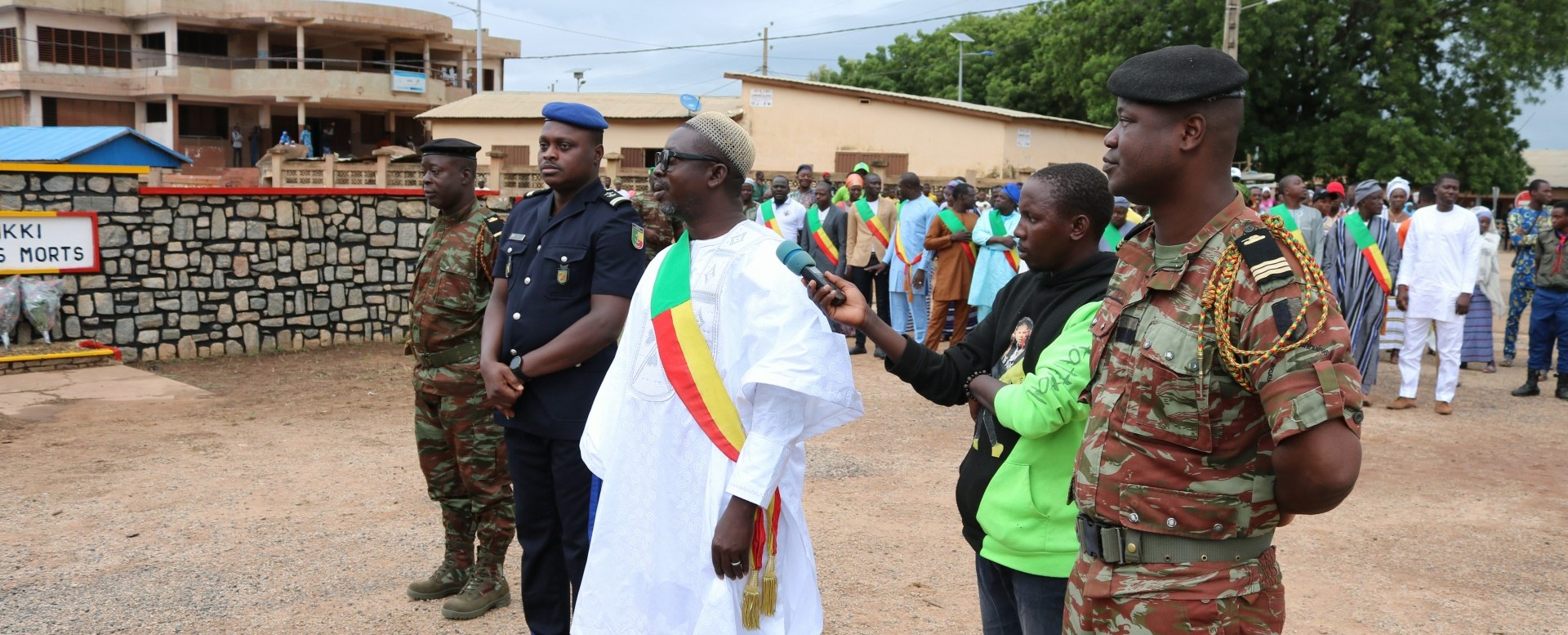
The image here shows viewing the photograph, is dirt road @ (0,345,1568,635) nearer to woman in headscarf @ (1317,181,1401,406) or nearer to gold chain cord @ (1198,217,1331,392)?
woman in headscarf @ (1317,181,1401,406)

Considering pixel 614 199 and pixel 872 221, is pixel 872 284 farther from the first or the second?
pixel 614 199

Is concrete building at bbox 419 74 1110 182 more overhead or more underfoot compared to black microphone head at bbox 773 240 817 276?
more overhead

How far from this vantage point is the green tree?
2706 centimetres

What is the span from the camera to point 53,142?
10.7m

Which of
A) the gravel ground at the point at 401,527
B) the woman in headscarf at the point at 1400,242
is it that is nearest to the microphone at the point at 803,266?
the gravel ground at the point at 401,527

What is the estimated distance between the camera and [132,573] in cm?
496

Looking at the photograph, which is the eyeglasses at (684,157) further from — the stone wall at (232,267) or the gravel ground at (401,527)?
the stone wall at (232,267)

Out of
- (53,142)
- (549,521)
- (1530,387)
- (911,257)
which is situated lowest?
(1530,387)

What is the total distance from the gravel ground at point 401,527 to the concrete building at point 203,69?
32.4 m

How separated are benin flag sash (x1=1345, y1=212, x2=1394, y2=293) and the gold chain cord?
8.49 metres

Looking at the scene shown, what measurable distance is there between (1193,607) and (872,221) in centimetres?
1067

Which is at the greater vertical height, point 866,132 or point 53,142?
point 866,132

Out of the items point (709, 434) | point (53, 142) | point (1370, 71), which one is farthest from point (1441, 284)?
point (1370, 71)

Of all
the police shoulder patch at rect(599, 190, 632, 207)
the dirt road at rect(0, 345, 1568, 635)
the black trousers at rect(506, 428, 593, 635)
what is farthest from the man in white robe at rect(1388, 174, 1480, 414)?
the black trousers at rect(506, 428, 593, 635)
